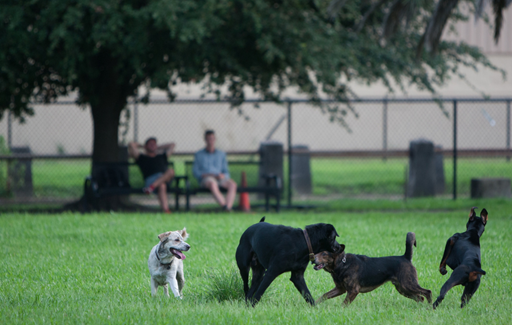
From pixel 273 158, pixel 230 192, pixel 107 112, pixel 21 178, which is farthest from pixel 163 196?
pixel 21 178

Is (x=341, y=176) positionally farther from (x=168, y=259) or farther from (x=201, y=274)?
(x=168, y=259)

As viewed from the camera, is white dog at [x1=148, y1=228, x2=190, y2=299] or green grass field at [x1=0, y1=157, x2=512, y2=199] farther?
green grass field at [x1=0, y1=157, x2=512, y2=199]

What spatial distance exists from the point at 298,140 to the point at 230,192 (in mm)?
11851

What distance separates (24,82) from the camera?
405 inches

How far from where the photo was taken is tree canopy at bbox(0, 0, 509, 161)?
8.98 metres

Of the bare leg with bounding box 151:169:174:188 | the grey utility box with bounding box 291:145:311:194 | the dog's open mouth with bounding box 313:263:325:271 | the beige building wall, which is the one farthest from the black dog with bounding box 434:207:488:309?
the beige building wall

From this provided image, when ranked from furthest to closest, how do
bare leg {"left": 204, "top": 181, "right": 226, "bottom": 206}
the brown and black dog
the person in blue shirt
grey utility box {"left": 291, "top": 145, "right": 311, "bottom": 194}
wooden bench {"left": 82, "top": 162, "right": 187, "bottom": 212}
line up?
grey utility box {"left": 291, "top": 145, "right": 311, "bottom": 194}, the person in blue shirt, bare leg {"left": 204, "top": 181, "right": 226, "bottom": 206}, wooden bench {"left": 82, "top": 162, "right": 187, "bottom": 212}, the brown and black dog

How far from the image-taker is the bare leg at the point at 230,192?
1016 cm

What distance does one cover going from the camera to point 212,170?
10.5 m

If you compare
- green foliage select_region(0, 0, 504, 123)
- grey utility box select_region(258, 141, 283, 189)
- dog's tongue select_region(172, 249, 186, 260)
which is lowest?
dog's tongue select_region(172, 249, 186, 260)

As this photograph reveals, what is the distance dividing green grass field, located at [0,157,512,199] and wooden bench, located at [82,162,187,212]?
1.7 inches

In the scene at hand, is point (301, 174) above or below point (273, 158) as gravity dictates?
below

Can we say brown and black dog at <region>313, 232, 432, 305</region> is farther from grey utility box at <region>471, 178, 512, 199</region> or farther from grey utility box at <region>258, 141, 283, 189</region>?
grey utility box at <region>471, 178, 512, 199</region>

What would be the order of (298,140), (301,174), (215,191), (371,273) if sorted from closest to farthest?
(371,273) → (215,191) → (301,174) → (298,140)
